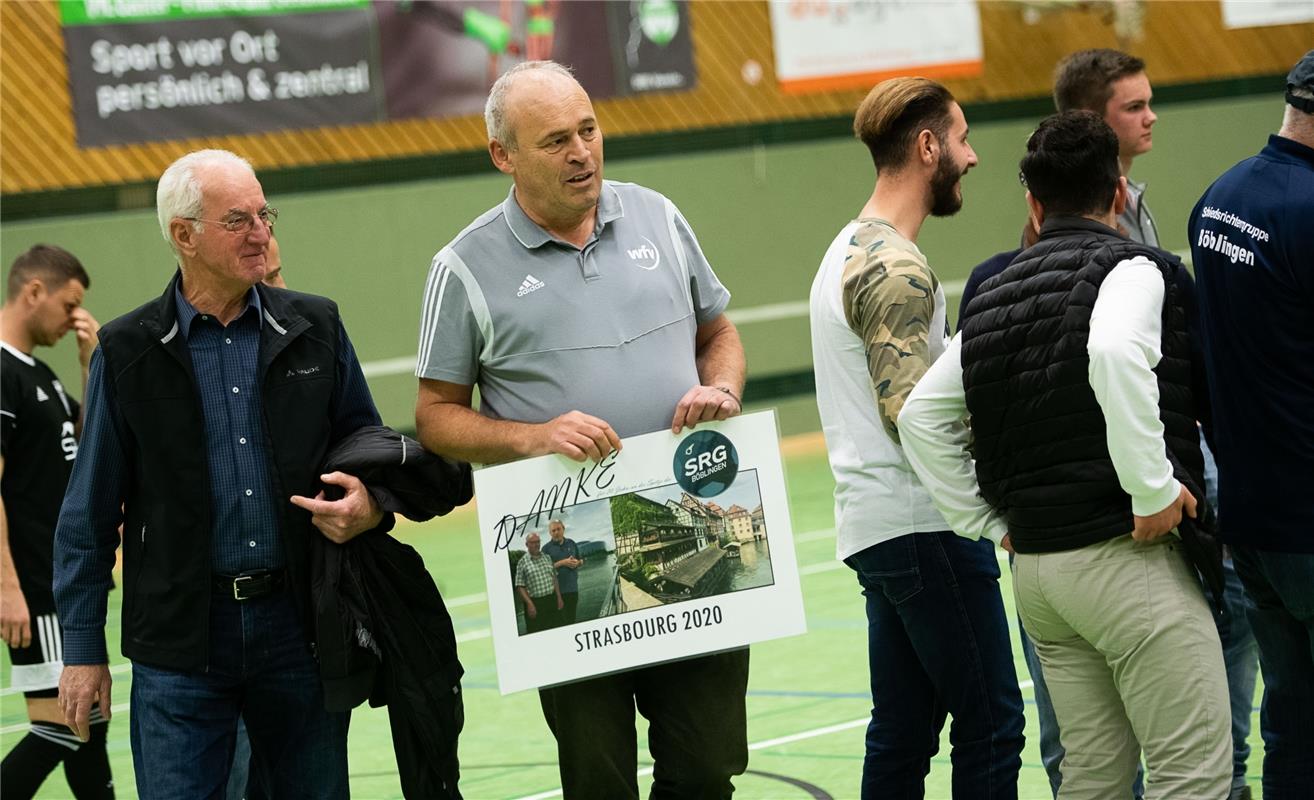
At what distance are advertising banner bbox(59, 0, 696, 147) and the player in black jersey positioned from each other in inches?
305

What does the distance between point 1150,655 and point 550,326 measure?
148 cm

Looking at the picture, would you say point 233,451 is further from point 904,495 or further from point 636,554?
point 904,495

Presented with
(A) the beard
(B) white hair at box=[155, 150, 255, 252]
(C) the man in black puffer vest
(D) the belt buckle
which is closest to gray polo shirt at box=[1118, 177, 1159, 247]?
(A) the beard

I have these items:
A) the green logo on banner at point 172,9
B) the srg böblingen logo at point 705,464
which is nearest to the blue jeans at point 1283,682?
the srg böblingen logo at point 705,464

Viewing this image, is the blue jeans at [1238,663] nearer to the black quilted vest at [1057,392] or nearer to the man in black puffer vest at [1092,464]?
the man in black puffer vest at [1092,464]

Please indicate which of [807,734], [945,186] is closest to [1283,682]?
[945,186]

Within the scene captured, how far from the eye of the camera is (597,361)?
140 inches

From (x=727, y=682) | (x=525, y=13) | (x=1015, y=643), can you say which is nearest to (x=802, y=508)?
(x=1015, y=643)

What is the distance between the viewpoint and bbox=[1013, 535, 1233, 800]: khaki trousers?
10.3 feet

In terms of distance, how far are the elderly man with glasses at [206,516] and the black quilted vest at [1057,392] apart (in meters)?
1.39

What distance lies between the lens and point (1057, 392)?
3.17 meters

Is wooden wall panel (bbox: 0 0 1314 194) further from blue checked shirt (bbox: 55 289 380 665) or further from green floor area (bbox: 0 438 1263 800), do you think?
blue checked shirt (bbox: 55 289 380 665)

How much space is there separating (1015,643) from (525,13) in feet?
28.4

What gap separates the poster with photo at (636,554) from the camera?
11.4ft
